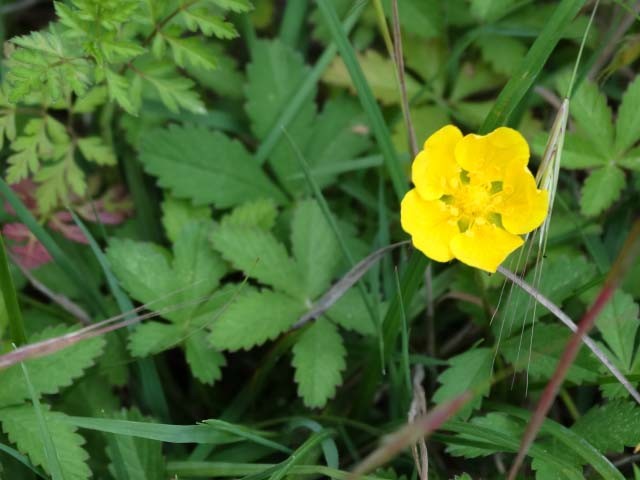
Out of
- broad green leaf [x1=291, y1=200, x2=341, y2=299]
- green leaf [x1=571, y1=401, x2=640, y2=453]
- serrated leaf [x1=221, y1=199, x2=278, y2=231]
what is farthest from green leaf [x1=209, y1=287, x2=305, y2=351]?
green leaf [x1=571, y1=401, x2=640, y2=453]

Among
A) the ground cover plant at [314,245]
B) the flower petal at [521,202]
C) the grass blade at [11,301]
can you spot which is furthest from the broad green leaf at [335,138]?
the grass blade at [11,301]

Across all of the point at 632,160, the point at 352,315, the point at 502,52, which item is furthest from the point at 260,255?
the point at 502,52

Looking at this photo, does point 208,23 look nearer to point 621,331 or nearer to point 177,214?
point 177,214

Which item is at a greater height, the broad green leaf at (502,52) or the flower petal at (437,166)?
the broad green leaf at (502,52)

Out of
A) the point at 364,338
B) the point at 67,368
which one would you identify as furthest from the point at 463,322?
the point at 67,368

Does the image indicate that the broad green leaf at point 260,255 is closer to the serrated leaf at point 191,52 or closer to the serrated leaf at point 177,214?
the serrated leaf at point 177,214
